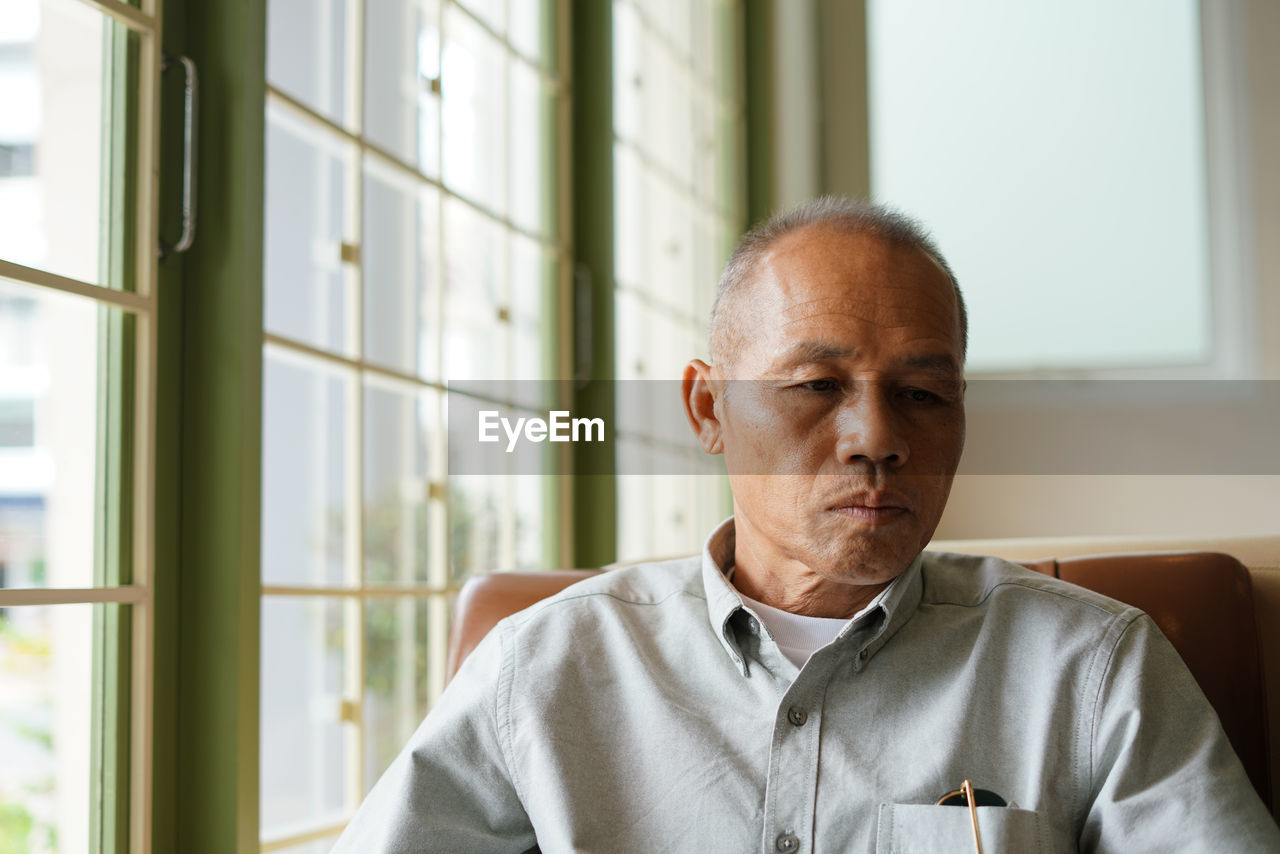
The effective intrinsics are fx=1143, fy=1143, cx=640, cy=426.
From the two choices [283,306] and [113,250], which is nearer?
[113,250]

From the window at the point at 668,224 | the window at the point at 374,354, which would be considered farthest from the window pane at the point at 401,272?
the window at the point at 668,224

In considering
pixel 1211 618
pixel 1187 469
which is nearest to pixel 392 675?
pixel 1211 618

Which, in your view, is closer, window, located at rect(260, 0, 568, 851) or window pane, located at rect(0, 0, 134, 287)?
window pane, located at rect(0, 0, 134, 287)

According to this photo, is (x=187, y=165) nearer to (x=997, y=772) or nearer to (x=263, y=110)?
(x=263, y=110)

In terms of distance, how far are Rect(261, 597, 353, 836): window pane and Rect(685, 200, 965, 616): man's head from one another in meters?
0.81

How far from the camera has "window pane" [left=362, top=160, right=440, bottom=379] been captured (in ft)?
6.48

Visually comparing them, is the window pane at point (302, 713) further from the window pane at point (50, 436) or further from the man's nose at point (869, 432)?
the man's nose at point (869, 432)

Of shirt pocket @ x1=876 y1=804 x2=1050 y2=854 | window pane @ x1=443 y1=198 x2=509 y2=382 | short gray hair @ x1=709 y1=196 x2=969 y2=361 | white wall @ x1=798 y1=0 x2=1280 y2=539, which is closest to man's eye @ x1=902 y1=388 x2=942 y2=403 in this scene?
short gray hair @ x1=709 y1=196 x2=969 y2=361

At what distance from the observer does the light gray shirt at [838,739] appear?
0.98 metres

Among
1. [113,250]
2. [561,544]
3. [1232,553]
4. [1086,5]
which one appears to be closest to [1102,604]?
[1232,553]

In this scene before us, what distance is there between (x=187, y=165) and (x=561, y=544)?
1396mm

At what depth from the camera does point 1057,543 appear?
1443 millimetres

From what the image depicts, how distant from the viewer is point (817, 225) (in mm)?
1220

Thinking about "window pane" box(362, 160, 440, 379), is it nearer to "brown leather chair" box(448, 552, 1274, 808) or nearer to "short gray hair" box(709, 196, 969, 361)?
"short gray hair" box(709, 196, 969, 361)
